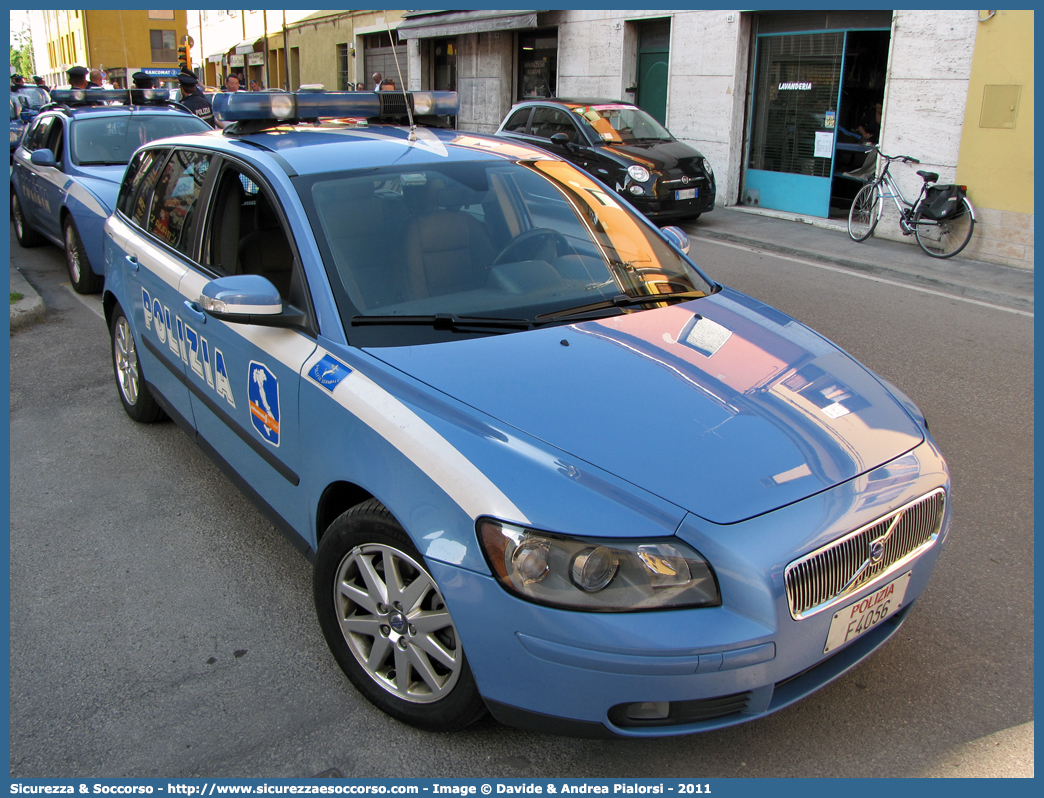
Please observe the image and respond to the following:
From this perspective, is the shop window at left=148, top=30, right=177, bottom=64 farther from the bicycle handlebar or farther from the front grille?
the front grille

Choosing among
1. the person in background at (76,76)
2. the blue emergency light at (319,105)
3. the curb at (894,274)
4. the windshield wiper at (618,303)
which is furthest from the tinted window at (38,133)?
the windshield wiper at (618,303)

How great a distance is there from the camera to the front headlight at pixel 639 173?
37.8ft

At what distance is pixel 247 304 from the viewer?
9.34 feet

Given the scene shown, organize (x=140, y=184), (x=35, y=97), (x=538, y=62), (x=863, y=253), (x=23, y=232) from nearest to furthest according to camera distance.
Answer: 1. (x=140, y=184)
2. (x=23, y=232)
3. (x=863, y=253)
4. (x=538, y=62)
5. (x=35, y=97)

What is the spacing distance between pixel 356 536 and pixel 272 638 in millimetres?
800

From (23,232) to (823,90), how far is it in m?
10.9

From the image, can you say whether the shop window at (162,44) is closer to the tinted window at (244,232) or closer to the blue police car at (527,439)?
the tinted window at (244,232)

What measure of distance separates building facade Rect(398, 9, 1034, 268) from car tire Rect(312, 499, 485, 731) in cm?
975

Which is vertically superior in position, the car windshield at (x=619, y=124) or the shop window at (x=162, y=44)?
the shop window at (x=162, y=44)

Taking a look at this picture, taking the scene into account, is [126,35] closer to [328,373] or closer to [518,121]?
[518,121]

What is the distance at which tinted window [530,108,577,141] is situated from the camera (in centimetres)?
1285

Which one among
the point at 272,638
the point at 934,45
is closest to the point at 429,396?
the point at 272,638

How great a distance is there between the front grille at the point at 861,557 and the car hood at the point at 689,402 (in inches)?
6.1

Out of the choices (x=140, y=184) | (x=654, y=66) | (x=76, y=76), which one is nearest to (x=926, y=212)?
(x=654, y=66)
